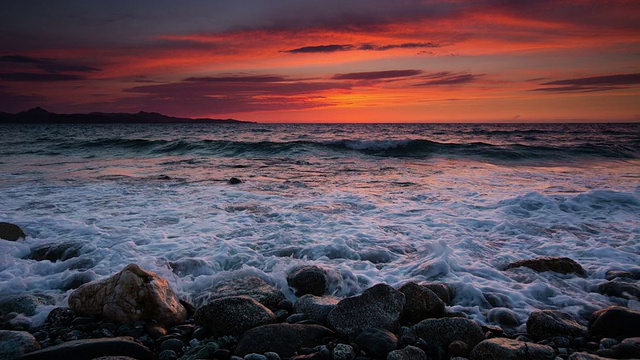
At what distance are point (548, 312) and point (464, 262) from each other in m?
1.52

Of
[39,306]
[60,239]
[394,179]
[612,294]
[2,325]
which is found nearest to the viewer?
[2,325]

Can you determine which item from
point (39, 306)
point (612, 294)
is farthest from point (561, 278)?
point (39, 306)

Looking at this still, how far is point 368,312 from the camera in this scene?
3521mm

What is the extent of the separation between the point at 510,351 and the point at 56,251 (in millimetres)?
5609

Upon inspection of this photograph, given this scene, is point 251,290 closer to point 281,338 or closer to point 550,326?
point 281,338

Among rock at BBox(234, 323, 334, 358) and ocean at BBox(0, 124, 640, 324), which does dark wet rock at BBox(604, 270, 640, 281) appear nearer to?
ocean at BBox(0, 124, 640, 324)

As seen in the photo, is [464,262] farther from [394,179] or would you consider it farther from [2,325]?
[394,179]

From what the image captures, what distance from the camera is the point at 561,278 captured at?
4.54 m

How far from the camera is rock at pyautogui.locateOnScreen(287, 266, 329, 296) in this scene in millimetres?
4305

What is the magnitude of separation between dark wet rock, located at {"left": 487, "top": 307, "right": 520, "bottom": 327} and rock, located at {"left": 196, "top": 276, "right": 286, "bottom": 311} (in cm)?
213

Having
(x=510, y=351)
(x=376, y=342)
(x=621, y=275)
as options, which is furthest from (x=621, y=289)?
(x=376, y=342)

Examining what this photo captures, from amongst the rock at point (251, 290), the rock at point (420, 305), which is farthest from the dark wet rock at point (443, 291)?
the rock at point (251, 290)

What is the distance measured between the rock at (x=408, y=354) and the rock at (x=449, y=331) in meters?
0.29

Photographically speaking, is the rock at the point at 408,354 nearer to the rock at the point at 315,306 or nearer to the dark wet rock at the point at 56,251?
the rock at the point at 315,306
